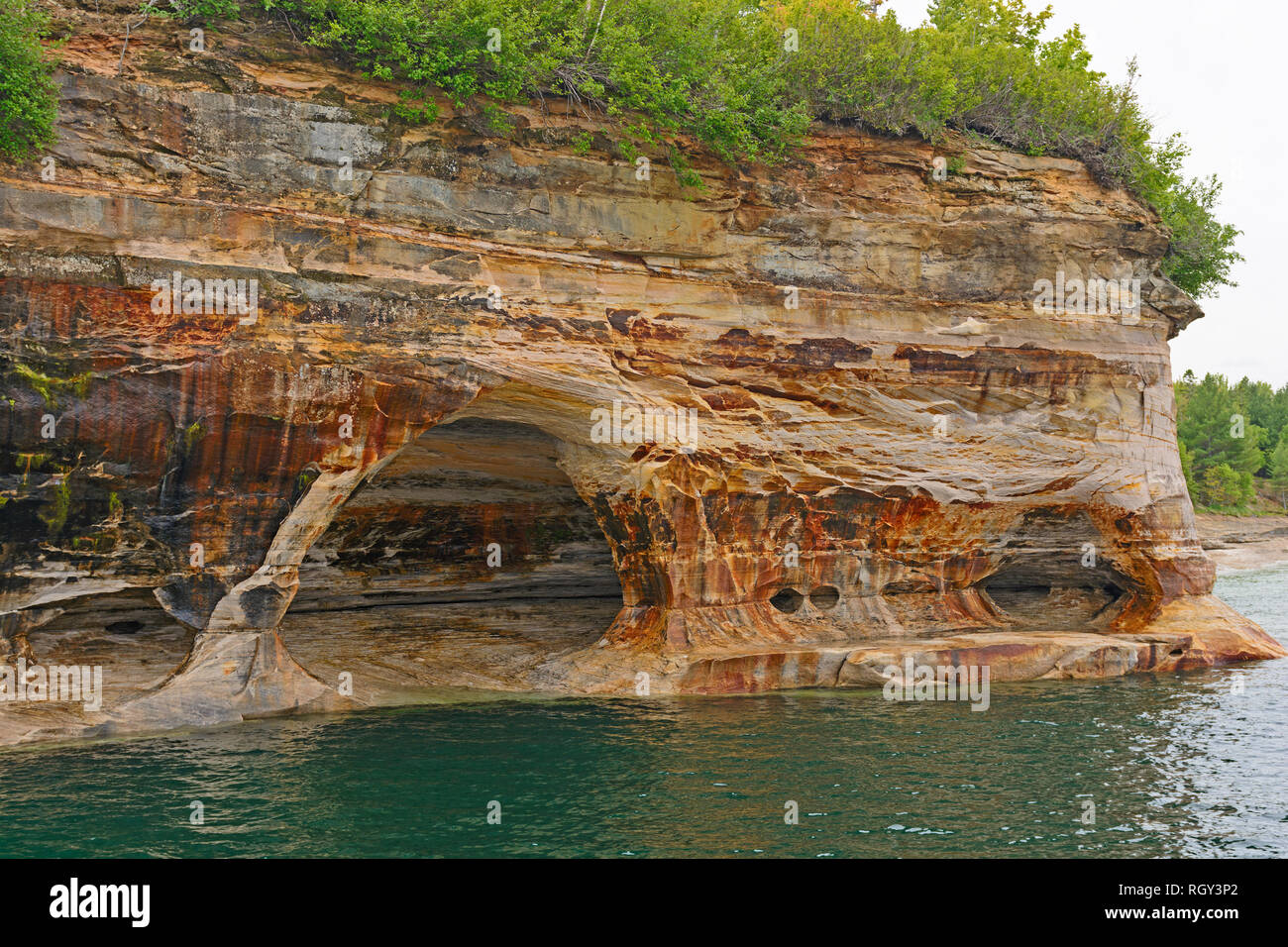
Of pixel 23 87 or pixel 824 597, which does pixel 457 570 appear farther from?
pixel 23 87

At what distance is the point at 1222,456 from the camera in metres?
62.8

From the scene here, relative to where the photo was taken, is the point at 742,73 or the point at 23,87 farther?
the point at 742,73

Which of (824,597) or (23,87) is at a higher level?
(23,87)

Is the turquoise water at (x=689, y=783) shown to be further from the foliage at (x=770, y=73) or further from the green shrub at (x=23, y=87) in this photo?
the foliage at (x=770, y=73)

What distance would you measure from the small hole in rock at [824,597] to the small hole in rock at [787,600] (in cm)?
34

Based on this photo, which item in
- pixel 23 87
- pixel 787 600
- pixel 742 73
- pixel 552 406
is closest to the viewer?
pixel 23 87

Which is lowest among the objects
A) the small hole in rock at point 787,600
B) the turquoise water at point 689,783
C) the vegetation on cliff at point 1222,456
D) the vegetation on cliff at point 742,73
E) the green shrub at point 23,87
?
the turquoise water at point 689,783

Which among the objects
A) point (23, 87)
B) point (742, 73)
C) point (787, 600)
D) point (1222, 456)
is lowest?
point (787, 600)

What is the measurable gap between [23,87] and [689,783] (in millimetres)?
14639

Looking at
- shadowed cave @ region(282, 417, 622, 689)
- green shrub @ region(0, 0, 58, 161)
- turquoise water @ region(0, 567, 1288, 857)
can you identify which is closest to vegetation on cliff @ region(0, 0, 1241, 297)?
green shrub @ region(0, 0, 58, 161)

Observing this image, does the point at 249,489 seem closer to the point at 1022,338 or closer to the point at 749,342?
the point at 749,342

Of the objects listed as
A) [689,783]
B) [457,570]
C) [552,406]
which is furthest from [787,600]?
[689,783]

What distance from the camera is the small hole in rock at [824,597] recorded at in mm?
21994

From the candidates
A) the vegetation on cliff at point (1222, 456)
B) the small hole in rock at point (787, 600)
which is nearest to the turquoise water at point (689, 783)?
the small hole in rock at point (787, 600)
